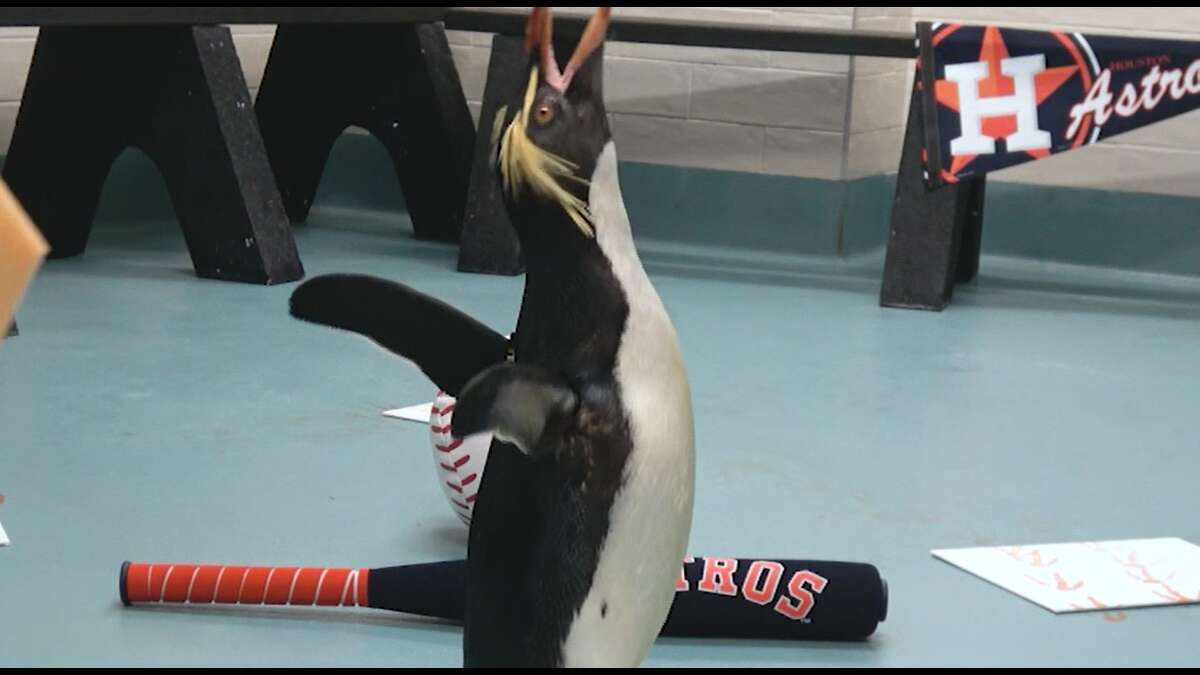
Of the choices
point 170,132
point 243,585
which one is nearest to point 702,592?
point 243,585

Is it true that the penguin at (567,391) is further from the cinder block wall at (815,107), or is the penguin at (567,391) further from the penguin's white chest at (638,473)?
the cinder block wall at (815,107)

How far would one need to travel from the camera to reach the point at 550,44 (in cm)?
112

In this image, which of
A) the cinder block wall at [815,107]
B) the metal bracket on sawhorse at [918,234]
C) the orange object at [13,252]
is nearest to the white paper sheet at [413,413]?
the metal bracket on sawhorse at [918,234]

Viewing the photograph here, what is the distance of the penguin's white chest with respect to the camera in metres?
1.17

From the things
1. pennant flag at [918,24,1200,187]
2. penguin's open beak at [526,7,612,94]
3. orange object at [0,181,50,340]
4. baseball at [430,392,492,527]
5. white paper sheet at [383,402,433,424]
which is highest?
orange object at [0,181,50,340]

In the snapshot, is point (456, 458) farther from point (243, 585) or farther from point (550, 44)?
point (550, 44)

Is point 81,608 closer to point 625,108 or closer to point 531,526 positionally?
point 531,526

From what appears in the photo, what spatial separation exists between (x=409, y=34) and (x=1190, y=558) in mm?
2972

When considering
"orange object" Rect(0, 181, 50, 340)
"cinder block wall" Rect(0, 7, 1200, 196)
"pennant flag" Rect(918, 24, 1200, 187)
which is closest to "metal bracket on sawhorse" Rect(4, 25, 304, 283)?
"cinder block wall" Rect(0, 7, 1200, 196)

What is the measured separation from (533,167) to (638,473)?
211mm

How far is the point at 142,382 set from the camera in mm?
3039

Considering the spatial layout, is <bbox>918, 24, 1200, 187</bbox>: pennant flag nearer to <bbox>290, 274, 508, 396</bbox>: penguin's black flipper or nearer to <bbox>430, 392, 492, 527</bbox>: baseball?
<bbox>430, 392, 492, 527</bbox>: baseball

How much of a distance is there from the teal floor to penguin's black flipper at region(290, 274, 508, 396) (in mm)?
658

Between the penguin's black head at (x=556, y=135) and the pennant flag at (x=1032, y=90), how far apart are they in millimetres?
2920
